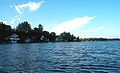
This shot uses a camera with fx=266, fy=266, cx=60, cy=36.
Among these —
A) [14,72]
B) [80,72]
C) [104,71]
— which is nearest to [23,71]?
→ [14,72]

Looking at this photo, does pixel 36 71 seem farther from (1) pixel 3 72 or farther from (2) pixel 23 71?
(1) pixel 3 72

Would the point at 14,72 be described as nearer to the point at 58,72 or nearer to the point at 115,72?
the point at 58,72

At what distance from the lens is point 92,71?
3141 cm

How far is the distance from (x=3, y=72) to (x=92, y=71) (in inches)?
410

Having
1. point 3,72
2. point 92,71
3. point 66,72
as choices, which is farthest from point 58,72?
point 3,72

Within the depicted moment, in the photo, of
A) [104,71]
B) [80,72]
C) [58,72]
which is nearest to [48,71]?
[58,72]

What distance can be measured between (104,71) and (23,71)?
9501 mm

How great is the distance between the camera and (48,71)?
31.5 m

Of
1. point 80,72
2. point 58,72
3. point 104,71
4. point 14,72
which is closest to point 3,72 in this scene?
point 14,72

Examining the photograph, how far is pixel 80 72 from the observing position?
30734mm

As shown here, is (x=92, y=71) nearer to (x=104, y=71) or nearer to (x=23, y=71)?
(x=104, y=71)

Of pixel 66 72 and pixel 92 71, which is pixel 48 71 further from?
pixel 92 71

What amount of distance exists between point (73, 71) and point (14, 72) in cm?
686

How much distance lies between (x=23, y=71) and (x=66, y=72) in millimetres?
5048
